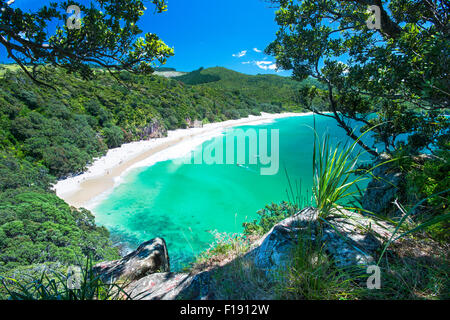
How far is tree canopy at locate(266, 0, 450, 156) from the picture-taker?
262 centimetres

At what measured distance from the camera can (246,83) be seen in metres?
104

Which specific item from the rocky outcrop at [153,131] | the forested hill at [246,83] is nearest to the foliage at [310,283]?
the rocky outcrop at [153,131]

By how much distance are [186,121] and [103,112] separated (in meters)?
19.3

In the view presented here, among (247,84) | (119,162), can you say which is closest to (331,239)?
(119,162)

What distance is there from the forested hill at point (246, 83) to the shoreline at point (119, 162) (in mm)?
48856

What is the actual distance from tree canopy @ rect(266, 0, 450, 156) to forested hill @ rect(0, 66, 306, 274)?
12.4 ft

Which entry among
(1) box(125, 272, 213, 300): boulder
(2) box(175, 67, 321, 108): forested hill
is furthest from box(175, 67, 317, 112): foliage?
(1) box(125, 272, 213, 300): boulder

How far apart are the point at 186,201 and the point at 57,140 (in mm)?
13799
